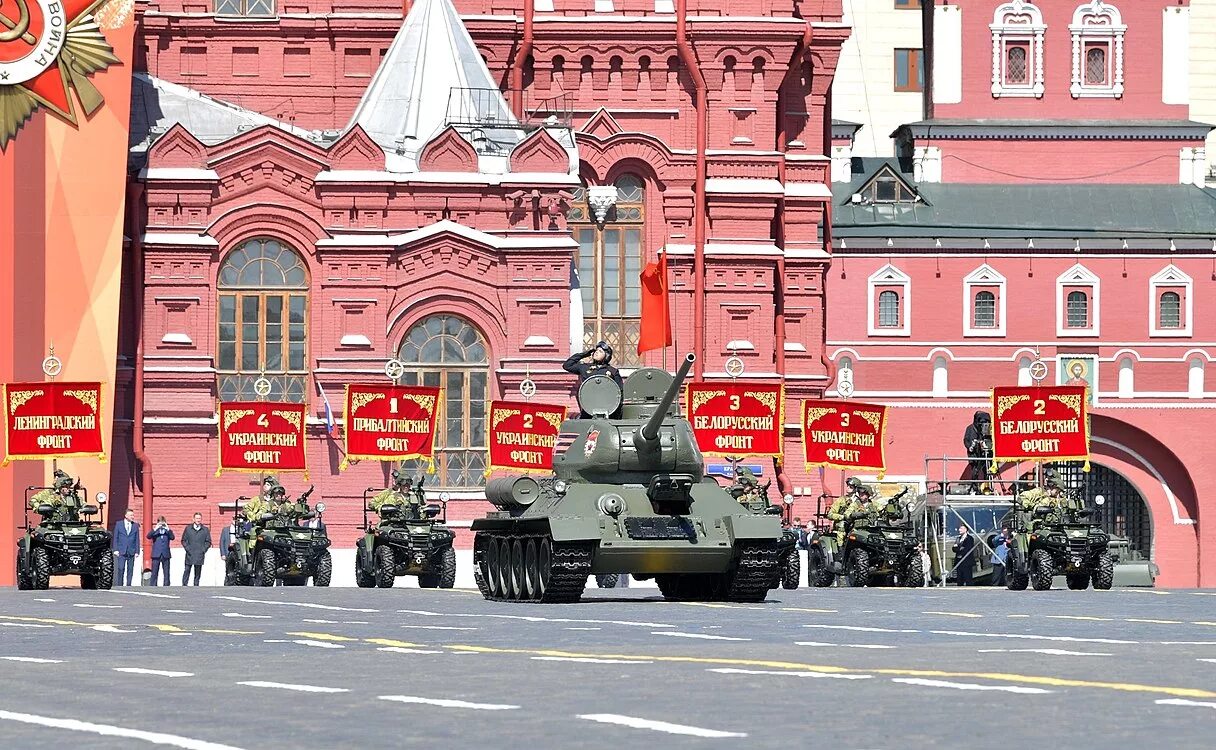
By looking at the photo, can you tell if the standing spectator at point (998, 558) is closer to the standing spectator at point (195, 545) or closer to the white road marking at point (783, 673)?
the standing spectator at point (195, 545)

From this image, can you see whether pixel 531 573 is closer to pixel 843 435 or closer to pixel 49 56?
pixel 843 435

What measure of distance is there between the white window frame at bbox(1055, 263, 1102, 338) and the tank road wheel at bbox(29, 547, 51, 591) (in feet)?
130

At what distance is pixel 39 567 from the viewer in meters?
35.3

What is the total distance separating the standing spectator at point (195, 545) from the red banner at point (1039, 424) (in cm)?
1227

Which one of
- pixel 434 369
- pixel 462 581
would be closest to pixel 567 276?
pixel 434 369

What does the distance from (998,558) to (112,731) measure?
96.2 ft

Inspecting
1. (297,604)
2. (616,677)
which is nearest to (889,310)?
(297,604)

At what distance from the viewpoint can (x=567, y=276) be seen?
146ft

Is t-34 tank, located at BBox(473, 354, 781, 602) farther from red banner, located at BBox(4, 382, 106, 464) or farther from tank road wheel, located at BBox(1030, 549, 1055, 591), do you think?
red banner, located at BBox(4, 382, 106, 464)

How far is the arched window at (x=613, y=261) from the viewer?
4803 cm

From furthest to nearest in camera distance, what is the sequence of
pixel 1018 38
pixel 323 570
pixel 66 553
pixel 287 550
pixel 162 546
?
pixel 1018 38
pixel 162 546
pixel 323 570
pixel 287 550
pixel 66 553

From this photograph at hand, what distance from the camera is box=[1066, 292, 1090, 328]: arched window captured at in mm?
69688

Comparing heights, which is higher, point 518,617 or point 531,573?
point 531,573

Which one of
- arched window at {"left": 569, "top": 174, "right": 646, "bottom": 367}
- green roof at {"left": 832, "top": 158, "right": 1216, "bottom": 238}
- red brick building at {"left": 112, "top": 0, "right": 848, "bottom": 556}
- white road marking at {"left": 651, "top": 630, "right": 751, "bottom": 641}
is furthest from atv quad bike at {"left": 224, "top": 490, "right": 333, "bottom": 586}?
green roof at {"left": 832, "top": 158, "right": 1216, "bottom": 238}
